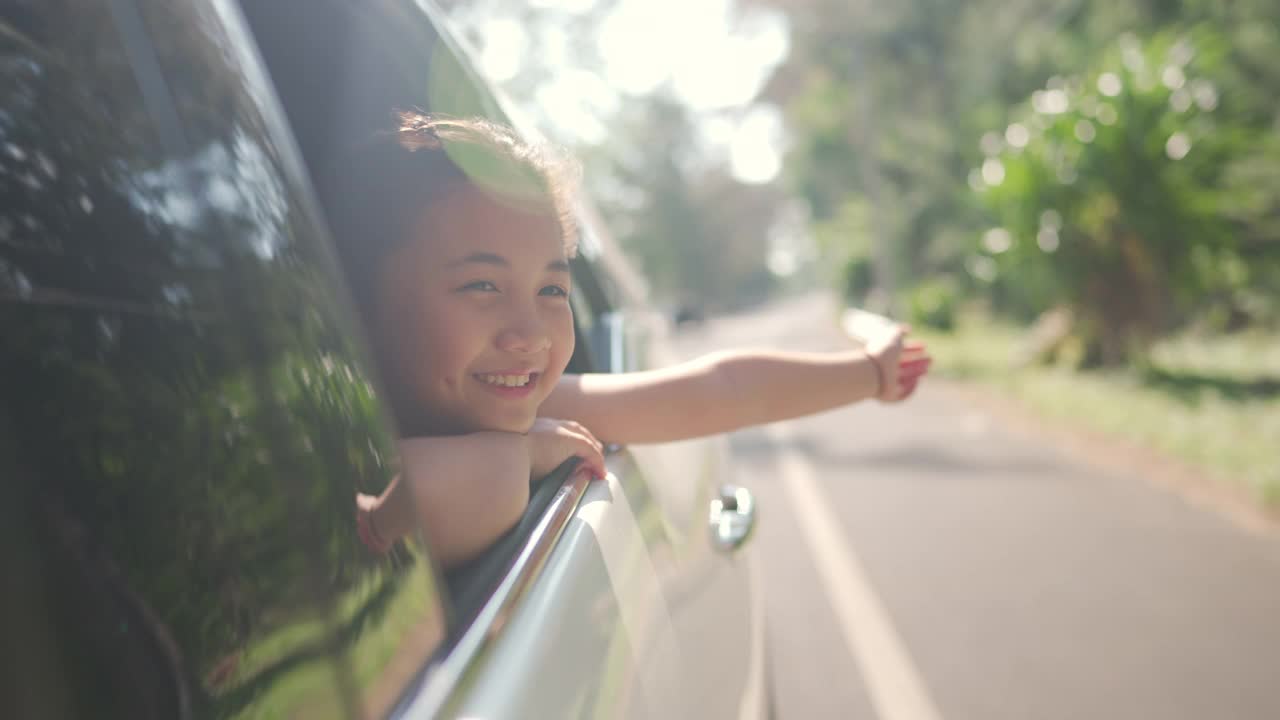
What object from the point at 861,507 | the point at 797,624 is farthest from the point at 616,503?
the point at 861,507

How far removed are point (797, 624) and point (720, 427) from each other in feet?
12.0

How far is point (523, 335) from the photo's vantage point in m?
0.96

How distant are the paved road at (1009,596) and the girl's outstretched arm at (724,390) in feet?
1.17

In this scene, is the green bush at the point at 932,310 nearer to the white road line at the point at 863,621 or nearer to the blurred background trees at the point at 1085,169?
the blurred background trees at the point at 1085,169

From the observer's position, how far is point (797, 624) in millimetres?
4930

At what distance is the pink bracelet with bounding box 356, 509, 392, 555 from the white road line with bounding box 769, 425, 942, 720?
10.9 ft

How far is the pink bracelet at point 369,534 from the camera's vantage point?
0.84 meters

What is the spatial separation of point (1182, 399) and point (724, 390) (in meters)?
11.0

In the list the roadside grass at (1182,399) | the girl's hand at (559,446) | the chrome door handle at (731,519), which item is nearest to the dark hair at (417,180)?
the girl's hand at (559,446)

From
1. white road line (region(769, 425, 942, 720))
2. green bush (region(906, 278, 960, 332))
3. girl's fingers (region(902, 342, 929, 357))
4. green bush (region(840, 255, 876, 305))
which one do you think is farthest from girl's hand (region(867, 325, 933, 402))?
green bush (region(840, 255, 876, 305))

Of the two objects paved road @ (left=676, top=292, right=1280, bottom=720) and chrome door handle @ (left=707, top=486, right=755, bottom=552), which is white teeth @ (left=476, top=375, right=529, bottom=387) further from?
chrome door handle @ (left=707, top=486, right=755, bottom=552)

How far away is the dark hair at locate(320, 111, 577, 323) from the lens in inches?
37.5

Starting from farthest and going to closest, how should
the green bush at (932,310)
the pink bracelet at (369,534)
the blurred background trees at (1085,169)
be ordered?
the green bush at (932,310)
the blurred background trees at (1085,169)
the pink bracelet at (369,534)

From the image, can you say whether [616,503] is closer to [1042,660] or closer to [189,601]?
[189,601]
